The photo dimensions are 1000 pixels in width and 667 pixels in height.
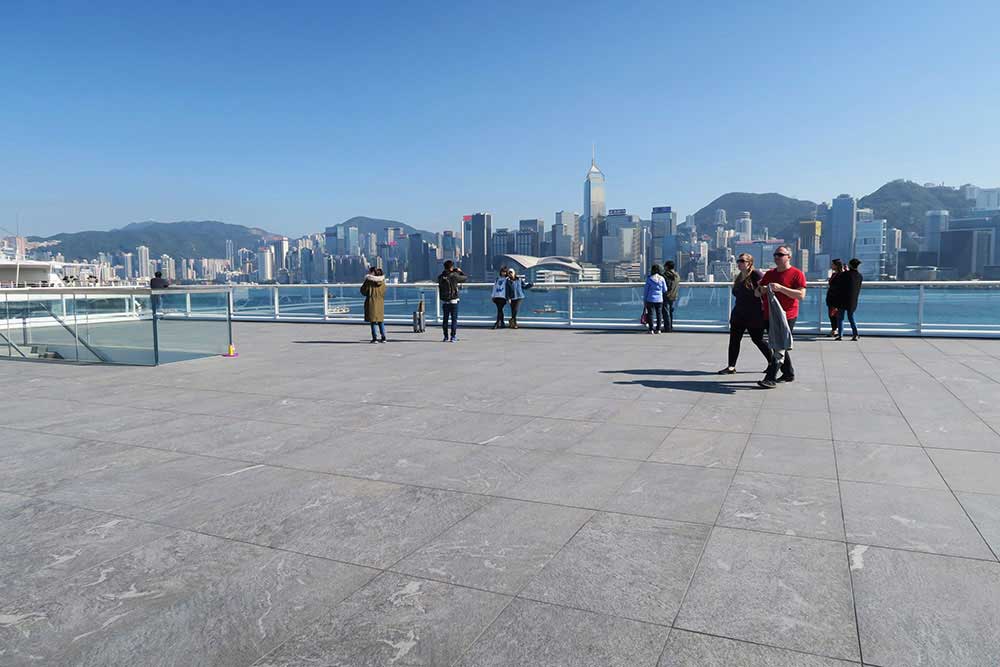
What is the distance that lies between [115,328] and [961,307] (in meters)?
15.7

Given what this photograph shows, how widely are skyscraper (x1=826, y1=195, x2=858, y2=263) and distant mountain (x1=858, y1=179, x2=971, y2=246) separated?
30826 mm

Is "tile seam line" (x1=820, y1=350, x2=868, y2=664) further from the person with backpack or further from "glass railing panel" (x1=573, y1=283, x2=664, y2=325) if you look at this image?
"glass railing panel" (x1=573, y1=283, x2=664, y2=325)

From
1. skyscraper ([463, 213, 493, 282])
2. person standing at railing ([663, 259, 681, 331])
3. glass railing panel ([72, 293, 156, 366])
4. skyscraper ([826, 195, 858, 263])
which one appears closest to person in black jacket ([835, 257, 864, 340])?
person standing at railing ([663, 259, 681, 331])

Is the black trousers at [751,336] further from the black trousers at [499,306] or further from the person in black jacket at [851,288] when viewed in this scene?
the black trousers at [499,306]

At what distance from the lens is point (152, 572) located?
2811mm

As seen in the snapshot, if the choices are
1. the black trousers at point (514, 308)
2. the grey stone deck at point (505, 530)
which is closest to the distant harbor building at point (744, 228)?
the black trousers at point (514, 308)

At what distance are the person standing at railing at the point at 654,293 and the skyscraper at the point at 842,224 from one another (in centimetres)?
7924

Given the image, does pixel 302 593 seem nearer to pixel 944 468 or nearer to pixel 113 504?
pixel 113 504

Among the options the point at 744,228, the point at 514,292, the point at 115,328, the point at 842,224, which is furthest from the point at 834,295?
the point at 744,228

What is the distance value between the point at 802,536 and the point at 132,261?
169 metres

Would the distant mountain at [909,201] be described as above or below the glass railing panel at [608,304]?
above

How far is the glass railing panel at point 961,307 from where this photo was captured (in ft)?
40.0

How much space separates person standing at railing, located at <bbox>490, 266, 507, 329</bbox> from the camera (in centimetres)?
1605

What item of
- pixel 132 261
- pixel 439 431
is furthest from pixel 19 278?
pixel 132 261
